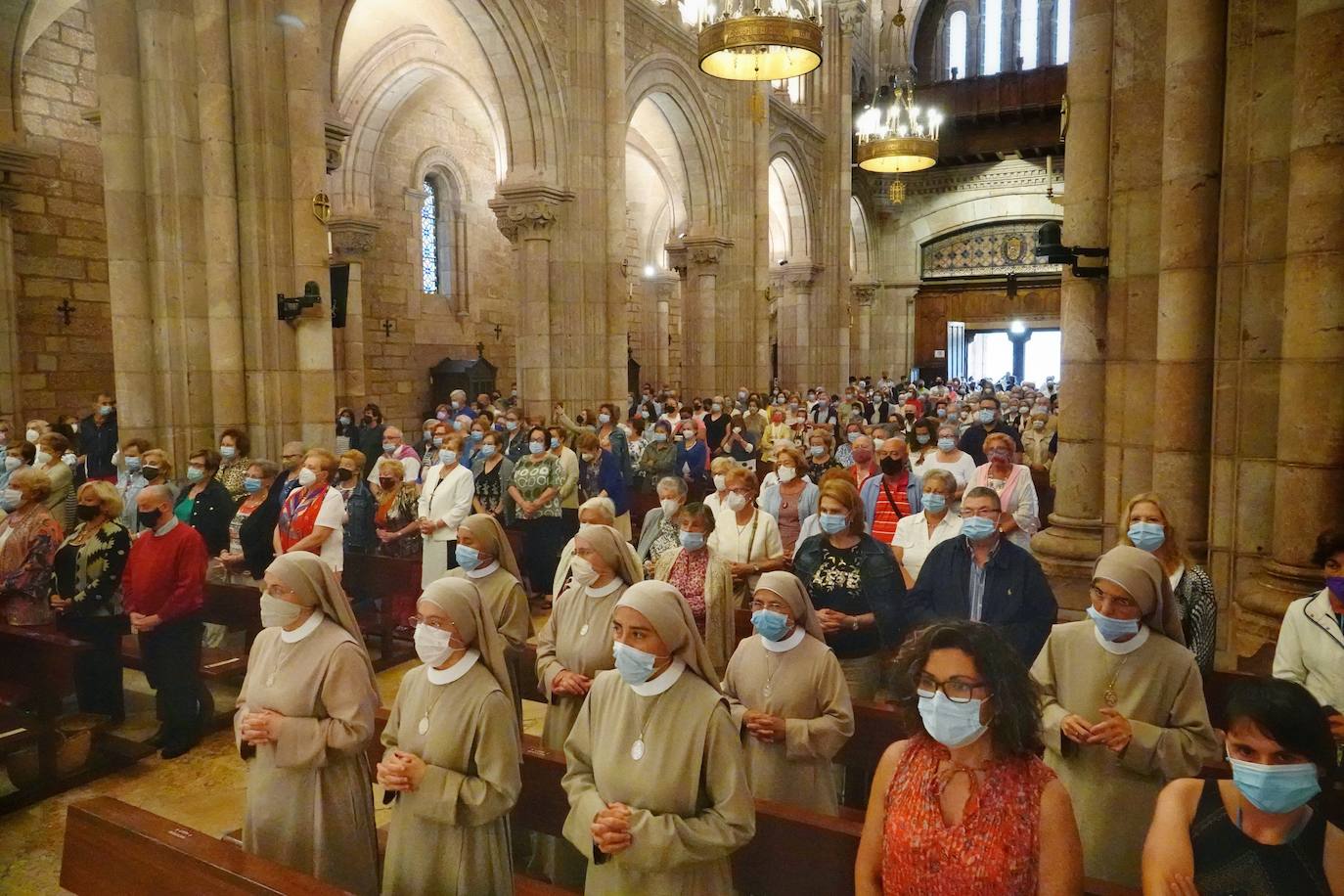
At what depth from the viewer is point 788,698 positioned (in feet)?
11.4

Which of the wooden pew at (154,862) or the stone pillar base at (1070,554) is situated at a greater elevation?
the stone pillar base at (1070,554)

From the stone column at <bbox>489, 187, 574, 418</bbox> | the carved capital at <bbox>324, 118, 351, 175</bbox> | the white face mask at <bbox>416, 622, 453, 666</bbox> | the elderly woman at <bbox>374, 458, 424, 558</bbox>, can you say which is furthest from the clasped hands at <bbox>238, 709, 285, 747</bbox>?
the stone column at <bbox>489, 187, 574, 418</bbox>

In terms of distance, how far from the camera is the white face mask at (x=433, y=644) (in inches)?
118

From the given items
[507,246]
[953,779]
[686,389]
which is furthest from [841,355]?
[953,779]

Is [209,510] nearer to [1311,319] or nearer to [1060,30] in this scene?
[1311,319]

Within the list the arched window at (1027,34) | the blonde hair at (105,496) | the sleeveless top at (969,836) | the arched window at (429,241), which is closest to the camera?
the sleeveless top at (969,836)

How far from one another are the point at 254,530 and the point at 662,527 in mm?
3191

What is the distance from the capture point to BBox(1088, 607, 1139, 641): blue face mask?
9.98ft

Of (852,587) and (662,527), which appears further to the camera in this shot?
(662,527)

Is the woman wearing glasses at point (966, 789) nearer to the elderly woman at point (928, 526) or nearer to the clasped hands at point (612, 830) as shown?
the clasped hands at point (612, 830)

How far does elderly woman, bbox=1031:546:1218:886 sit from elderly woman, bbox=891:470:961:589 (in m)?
2.14

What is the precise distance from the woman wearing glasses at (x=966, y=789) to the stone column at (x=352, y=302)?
50.8ft

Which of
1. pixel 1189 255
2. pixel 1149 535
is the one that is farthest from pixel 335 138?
pixel 1149 535

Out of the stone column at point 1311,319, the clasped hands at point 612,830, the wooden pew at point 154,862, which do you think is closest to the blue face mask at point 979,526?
the stone column at point 1311,319
